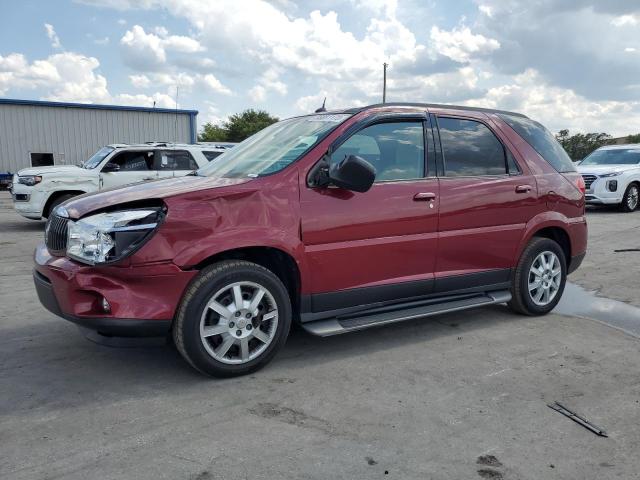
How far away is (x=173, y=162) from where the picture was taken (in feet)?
38.3

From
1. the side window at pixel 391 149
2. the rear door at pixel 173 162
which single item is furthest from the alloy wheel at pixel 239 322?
the rear door at pixel 173 162

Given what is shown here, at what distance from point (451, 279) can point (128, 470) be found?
9.43 ft

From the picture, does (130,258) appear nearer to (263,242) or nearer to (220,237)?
(220,237)

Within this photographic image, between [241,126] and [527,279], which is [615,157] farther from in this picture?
[241,126]

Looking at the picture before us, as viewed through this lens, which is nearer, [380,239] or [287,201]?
[287,201]

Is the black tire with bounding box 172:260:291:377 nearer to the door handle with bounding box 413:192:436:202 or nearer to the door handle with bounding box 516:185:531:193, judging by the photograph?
the door handle with bounding box 413:192:436:202

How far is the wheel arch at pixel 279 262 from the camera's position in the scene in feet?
12.3

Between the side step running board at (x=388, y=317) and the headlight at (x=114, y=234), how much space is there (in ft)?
4.20

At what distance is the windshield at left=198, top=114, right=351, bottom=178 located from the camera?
400 cm

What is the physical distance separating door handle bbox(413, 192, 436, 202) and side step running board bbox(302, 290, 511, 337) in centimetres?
84

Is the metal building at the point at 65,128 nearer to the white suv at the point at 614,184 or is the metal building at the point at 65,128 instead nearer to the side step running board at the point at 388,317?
the white suv at the point at 614,184

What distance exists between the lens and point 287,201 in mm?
3734

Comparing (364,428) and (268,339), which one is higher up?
(268,339)

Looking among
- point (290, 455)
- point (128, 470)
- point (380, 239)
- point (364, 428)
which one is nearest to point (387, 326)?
point (380, 239)
